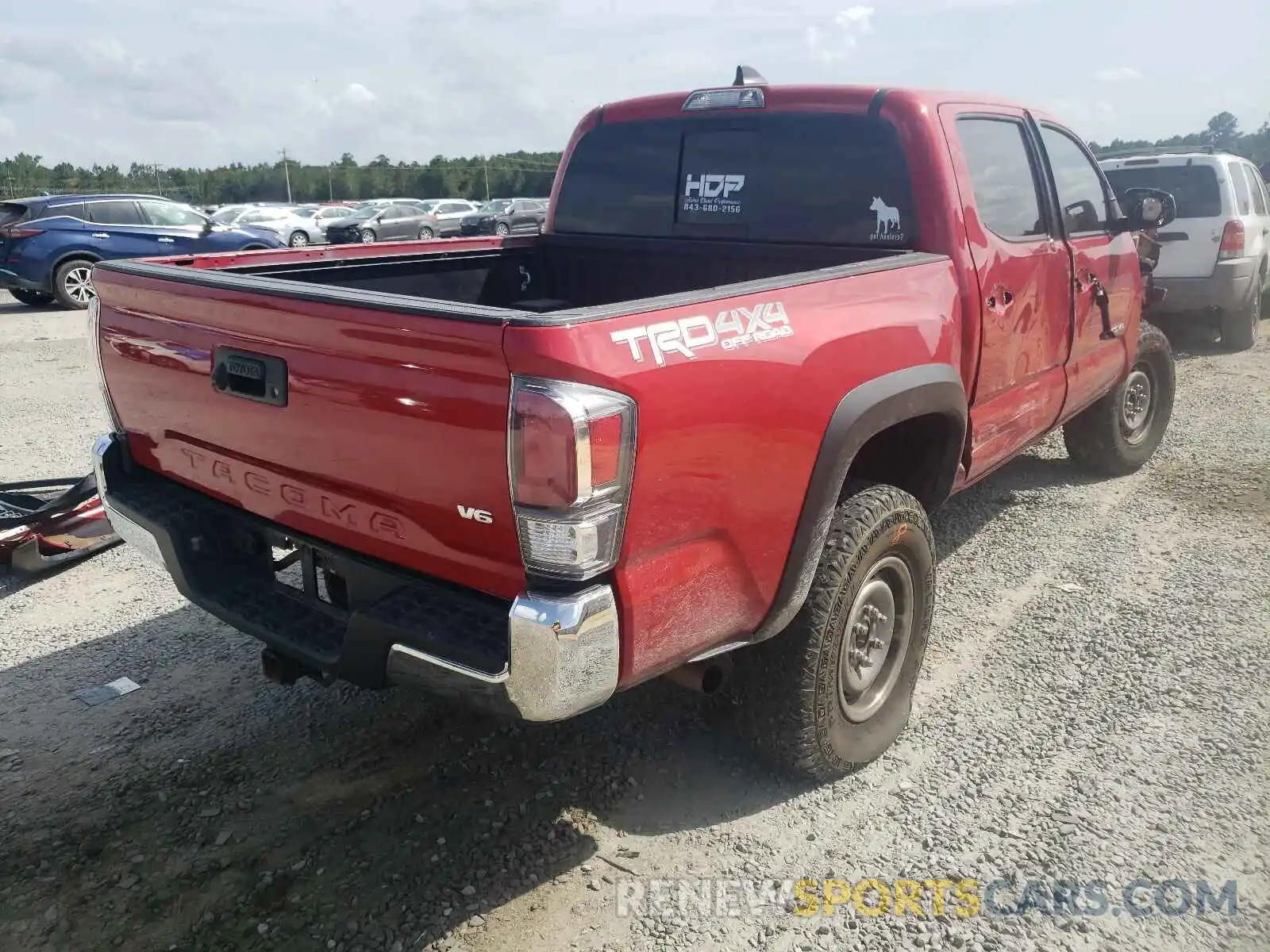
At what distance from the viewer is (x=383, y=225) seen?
2719 centimetres

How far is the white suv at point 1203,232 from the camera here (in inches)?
364

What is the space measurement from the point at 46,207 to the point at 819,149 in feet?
45.1

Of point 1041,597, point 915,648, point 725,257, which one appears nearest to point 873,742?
point 915,648

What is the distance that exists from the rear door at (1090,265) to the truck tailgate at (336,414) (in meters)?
3.20

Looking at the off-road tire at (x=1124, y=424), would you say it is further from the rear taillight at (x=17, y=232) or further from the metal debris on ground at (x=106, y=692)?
the rear taillight at (x=17, y=232)

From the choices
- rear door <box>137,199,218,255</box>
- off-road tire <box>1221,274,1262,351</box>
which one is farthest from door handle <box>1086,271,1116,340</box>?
rear door <box>137,199,218,255</box>

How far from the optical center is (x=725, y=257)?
386 centimetres

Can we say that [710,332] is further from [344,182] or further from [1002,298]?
[344,182]

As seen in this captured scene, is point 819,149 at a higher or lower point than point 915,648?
higher

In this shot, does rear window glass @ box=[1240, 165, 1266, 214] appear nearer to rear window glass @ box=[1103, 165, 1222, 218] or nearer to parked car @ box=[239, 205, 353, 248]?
rear window glass @ box=[1103, 165, 1222, 218]

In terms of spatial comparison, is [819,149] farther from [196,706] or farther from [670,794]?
[196,706]

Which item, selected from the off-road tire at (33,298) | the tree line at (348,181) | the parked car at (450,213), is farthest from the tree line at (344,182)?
the off-road tire at (33,298)

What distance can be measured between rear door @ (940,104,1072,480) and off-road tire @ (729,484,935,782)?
822 millimetres

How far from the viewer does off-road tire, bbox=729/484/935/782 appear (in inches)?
111
